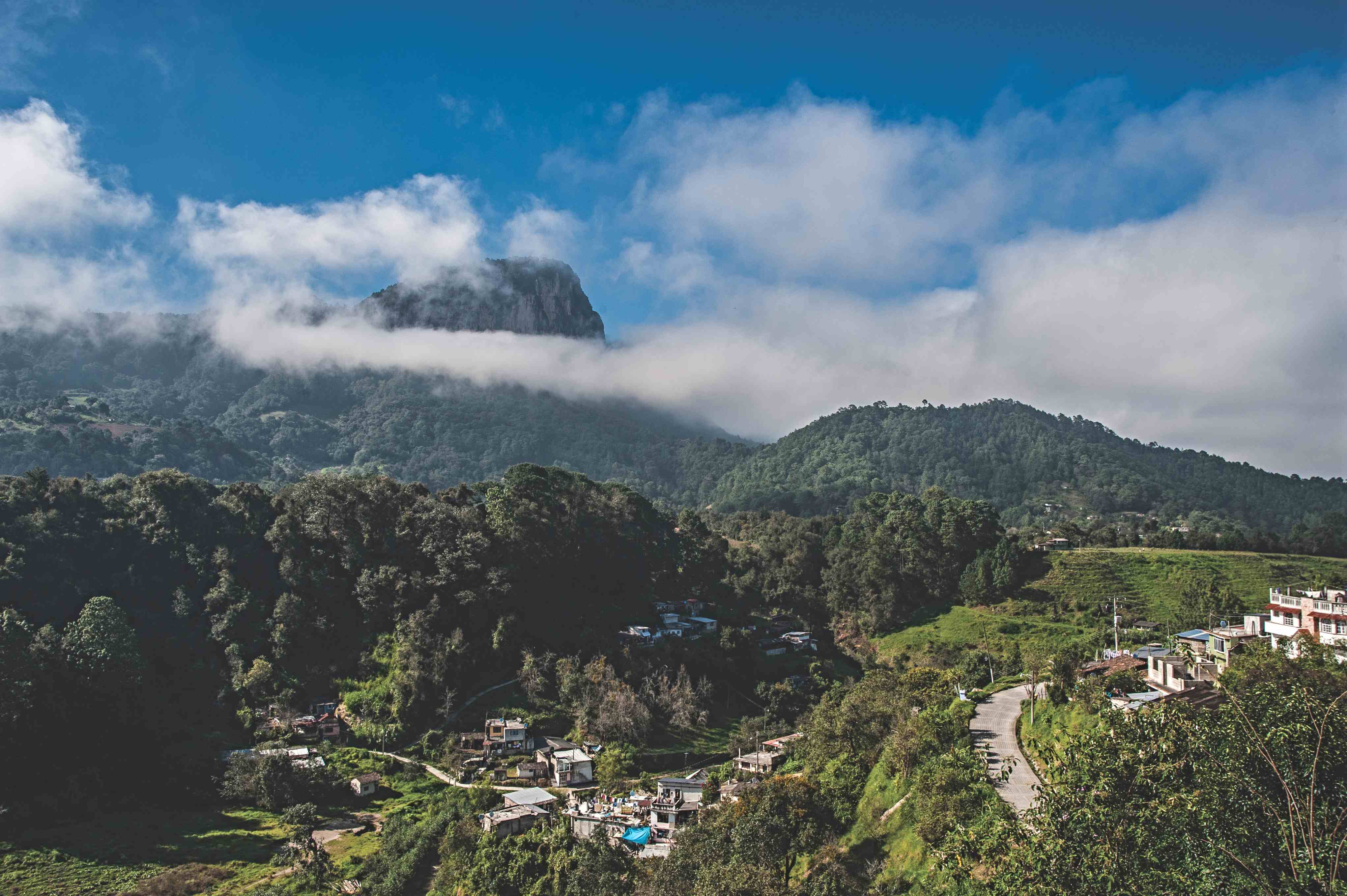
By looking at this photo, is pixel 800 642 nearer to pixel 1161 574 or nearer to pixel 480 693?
pixel 480 693

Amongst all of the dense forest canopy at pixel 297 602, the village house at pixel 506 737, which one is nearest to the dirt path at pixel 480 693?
the dense forest canopy at pixel 297 602

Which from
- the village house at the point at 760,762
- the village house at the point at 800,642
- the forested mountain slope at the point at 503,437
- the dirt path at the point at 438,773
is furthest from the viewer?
the forested mountain slope at the point at 503,437

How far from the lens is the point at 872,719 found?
98.0 feet

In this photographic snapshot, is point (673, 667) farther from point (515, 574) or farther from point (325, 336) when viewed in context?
point (325, 336)

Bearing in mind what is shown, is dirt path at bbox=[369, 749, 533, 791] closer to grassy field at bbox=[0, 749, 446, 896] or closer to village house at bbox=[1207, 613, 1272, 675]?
grassy field at bbox=[0, 749, 446, 896]

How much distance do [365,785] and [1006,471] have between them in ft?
403

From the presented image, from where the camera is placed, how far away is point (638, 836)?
92.9ft

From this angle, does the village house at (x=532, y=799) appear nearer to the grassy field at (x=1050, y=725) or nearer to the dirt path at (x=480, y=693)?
the dirt path at (x=480, y=693)

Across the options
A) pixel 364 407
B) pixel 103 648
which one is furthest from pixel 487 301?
pixel 103 648

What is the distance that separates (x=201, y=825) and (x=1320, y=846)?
108 feet

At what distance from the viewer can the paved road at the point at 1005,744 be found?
2078 cm

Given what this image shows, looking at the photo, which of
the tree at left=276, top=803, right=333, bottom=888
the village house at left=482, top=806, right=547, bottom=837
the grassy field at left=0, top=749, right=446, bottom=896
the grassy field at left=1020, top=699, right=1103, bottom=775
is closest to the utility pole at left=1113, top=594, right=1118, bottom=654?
the grassy field at left=1020, top=699, right=1103, bottom=775

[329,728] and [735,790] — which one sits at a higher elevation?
[329,728]

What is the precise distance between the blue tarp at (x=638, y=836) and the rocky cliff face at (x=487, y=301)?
154247 millimetres
